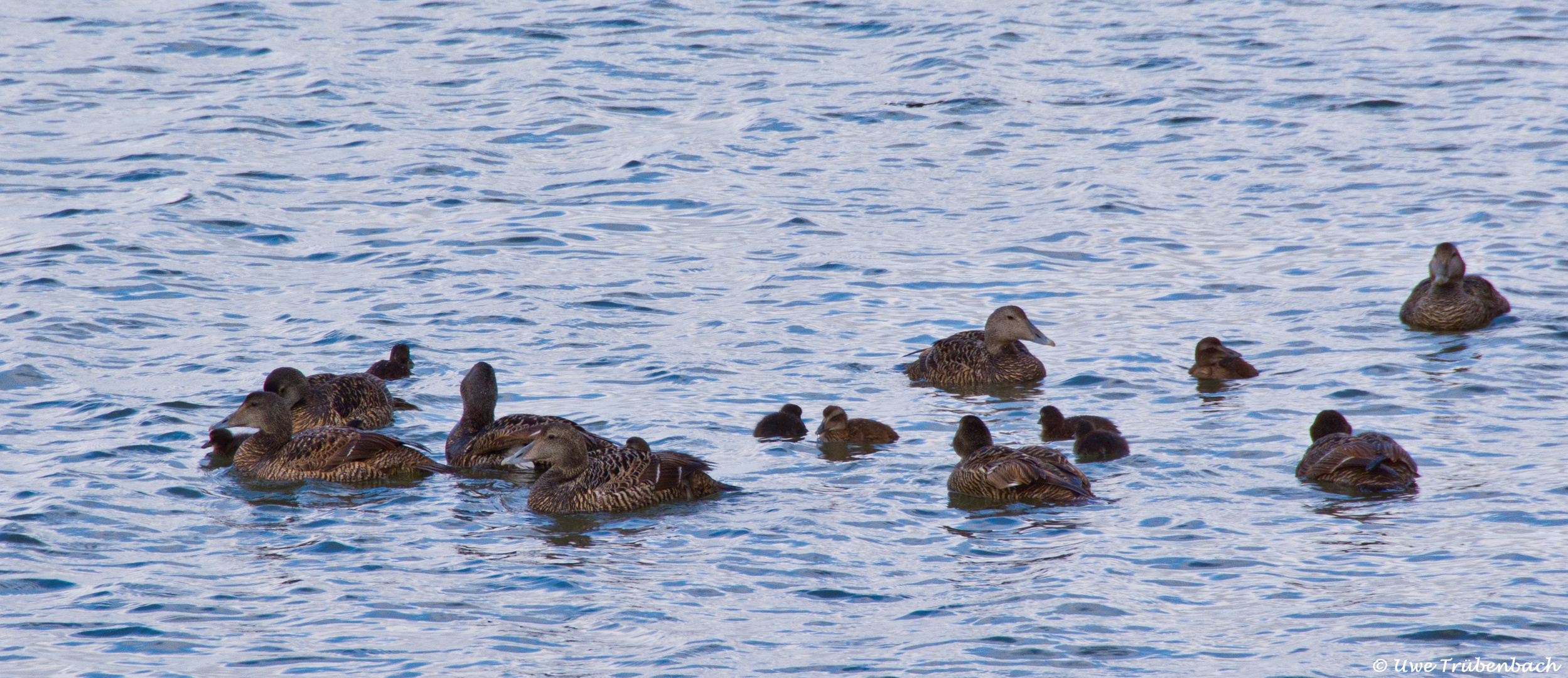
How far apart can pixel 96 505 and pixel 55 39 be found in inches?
829

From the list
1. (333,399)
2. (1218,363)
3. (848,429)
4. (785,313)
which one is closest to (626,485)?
(848,429)

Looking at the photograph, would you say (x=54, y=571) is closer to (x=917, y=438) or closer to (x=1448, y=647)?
(x=917, y=438)

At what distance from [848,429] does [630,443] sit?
1525mm

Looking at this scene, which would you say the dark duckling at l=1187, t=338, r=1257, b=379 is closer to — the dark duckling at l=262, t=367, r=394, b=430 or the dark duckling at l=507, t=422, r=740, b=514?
the dark duckling at l=507, t=422, r=740, b=514

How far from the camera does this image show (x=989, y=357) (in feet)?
44.7

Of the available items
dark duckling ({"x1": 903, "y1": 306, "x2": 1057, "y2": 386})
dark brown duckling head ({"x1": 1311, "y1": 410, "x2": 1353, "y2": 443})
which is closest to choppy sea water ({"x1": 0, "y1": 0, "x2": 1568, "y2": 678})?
dark duckling ({"x1": 903, "y1": 306, "x2": 1057, "y2": 386})

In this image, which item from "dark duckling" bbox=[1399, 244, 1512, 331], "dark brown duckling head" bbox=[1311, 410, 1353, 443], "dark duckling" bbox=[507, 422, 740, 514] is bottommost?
"dark duckling" bbox=[507, 422, 740, 514]

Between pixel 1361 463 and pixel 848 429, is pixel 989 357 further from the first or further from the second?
pixel 1361 463

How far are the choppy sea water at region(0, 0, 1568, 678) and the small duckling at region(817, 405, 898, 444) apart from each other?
0.50ft

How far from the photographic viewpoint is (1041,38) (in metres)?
28.0

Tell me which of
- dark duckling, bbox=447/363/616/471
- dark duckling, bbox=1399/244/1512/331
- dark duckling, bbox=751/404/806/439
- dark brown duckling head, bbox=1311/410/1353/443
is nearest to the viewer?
dark brown duckling head, bbox=1311/410/1353/443

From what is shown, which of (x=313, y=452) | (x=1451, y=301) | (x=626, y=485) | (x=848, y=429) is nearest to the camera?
(x=626, y=485)

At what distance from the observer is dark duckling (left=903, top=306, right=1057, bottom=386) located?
1349 centimetres

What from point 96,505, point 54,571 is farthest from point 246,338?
point 54,571
